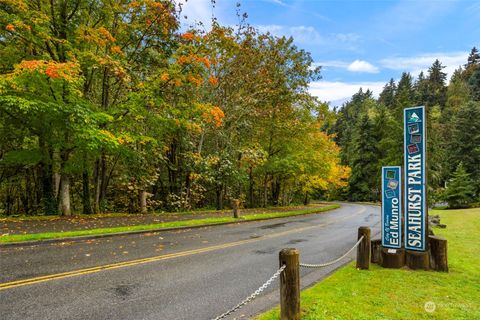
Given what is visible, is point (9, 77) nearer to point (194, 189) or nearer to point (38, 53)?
point (38, 53)

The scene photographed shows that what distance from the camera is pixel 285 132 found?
84.7ft

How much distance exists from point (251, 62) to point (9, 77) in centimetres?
1451

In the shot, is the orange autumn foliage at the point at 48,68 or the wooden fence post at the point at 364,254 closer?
the wooden fence post at the point at 364,254

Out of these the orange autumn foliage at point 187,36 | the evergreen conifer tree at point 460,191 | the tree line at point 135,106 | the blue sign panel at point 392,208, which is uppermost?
the orange autumn foliage at point 187,36

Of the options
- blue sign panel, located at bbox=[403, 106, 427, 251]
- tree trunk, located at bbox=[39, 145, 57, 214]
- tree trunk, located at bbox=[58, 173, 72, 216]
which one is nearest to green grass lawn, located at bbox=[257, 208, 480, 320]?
blue sign panel, located at bbox=[403, 106, 427, 251]

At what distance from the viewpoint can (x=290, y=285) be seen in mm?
4172

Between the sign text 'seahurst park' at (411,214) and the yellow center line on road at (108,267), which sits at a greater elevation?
the sign text 'seahurst park' at (411,214)

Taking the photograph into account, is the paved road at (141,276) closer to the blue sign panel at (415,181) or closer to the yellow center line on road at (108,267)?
the yellow center line on road at (108,267)

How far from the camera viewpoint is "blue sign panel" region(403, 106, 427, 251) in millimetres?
7273

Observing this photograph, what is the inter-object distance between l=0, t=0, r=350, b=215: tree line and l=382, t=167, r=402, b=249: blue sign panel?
34.2ft

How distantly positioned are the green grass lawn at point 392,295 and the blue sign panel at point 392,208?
0.79 m

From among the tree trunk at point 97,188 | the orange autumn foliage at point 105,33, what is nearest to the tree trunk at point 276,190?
the tree trunk at point 97,188

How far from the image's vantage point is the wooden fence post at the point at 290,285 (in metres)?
4.15

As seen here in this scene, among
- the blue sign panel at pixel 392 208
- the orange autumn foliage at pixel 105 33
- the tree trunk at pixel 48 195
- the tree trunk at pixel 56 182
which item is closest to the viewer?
the blue sign panel at pixel 392 208
